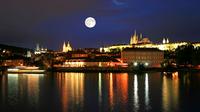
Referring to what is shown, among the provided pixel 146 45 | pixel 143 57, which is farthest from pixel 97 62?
pixel 146 45

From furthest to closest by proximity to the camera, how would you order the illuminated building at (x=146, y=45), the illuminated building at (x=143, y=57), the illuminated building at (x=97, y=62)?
the illuminated building at (x=146, y=45) < the illuminated building at (x=143, y=57) < the illuminated building at (x=97, y=62)

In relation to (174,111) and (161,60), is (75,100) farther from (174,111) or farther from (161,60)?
(161,60)

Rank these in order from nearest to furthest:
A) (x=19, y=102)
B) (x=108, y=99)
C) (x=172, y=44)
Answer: (x=19, y=102), (x=108, y=99), (x=172, y=44)

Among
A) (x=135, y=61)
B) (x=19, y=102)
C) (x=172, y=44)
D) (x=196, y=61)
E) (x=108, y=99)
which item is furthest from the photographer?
(x=172, y=44)

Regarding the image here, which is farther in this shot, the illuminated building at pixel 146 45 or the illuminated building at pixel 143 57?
the illuminated building at pixel 146 45

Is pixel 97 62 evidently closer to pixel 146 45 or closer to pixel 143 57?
pixel 143 57

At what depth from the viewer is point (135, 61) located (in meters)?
93.7

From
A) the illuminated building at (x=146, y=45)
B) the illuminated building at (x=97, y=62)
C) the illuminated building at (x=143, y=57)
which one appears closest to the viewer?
the illuminated building at (x=97, y=62)

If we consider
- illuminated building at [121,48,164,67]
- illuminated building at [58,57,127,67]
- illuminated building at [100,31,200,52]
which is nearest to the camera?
illuminated building at [58,57,127,67]

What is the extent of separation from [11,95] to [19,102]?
434 centimetres

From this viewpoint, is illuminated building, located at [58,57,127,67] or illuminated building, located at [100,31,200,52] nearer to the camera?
illuminated building, located at [58,57,127,67]

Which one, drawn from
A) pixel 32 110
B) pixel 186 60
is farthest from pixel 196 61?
pixel 32 110

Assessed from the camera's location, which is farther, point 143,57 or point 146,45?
point 146,45

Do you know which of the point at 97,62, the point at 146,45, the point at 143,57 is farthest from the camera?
the point at 146,45
